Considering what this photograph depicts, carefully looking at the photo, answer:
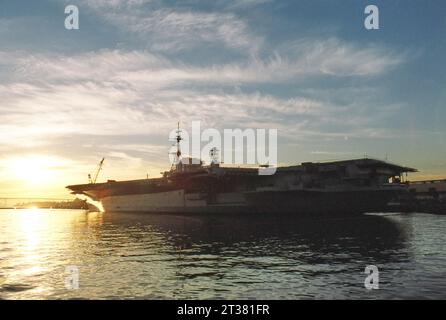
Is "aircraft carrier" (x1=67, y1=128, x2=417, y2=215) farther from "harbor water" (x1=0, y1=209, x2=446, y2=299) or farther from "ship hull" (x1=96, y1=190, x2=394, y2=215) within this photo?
"harbor water" (x1=0, y1=209, x2=446, y2=299)

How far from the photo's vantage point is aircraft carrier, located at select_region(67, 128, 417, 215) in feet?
215

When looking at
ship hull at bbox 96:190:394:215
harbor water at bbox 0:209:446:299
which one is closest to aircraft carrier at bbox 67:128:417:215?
ship hull at bbox 96:190:394:215

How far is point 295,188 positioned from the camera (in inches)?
2542

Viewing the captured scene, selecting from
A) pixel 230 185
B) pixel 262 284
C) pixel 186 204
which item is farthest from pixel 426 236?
pixel 186 204

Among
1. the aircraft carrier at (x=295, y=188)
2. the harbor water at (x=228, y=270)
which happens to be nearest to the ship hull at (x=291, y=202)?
the aircraft carrier at (x=295, y=188)

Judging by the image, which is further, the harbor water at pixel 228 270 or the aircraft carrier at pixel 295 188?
the aircraft carrier at pixel 295 188

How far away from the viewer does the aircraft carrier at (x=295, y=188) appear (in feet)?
215

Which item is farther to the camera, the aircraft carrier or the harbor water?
the aircraft carrier

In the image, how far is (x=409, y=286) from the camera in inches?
616

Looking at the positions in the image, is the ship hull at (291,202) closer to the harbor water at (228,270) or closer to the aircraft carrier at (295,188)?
the aircraft carrier at (295,188)

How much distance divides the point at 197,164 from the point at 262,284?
73064 mm

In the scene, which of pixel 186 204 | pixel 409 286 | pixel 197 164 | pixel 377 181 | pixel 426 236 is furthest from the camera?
pixel 197 164

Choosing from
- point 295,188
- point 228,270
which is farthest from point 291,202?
point 228,270
